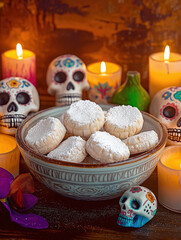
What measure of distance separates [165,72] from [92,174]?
1.72 ft

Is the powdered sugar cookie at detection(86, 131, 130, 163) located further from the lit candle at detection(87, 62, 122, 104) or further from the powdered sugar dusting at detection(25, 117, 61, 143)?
the lit candle at detection(87, 62, 122, 104)

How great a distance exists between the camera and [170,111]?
110 centimetres

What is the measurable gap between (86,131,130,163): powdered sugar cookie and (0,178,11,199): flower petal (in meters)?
0.18

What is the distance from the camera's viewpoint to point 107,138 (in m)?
0.90

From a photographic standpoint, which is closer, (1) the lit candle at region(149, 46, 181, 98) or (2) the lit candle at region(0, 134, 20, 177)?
(2) the lit candle at region(0, 134, 20, 177)

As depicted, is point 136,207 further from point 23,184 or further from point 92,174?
point 23,184

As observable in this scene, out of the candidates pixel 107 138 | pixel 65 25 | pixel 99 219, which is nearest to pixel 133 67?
pixel 65 25

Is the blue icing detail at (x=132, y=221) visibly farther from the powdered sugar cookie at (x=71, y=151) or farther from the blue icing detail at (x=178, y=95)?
the blue icing detail at (x=178, y=95)

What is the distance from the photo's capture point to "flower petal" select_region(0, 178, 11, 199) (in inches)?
33.6

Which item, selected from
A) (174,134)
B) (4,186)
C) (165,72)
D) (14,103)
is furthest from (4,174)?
(165,72)

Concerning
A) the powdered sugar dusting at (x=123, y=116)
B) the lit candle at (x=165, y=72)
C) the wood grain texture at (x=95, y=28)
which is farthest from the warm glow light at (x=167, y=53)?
the powdered sugar dusting at (x=123, y=116)

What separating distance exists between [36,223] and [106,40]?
2.42 ft

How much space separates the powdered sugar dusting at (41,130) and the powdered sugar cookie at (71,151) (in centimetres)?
4

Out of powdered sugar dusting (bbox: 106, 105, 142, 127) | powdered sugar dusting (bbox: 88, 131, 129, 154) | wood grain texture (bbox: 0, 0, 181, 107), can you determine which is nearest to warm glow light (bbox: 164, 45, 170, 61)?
wood grain texture (bbox: 0, 0, 181, 107)
